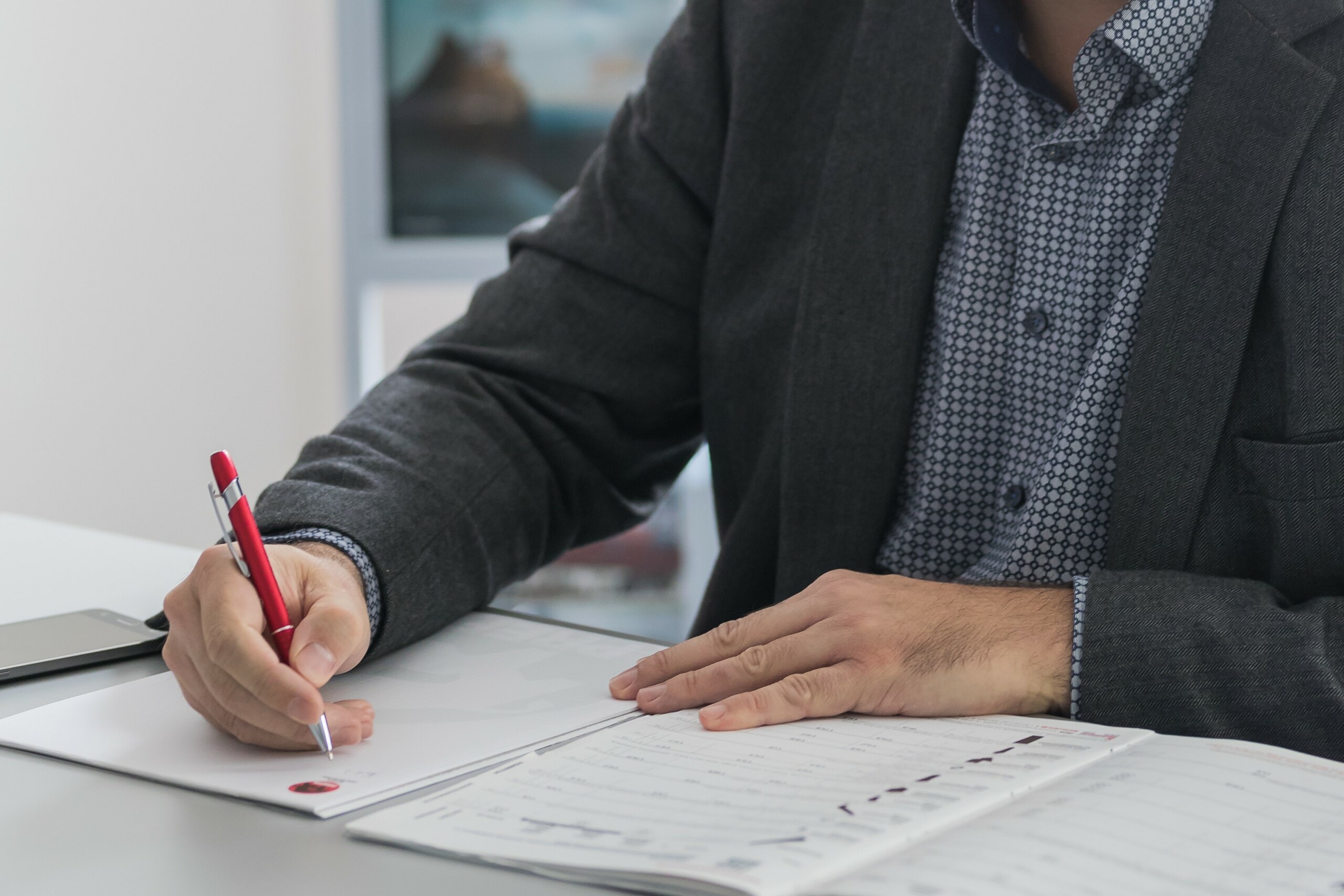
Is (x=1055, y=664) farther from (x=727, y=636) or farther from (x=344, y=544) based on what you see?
(x=344, y=544)

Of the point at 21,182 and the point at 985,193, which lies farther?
the point at 21,182

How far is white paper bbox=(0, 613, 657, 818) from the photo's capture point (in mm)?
654

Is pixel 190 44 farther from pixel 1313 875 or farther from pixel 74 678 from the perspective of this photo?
pixel 1313 875

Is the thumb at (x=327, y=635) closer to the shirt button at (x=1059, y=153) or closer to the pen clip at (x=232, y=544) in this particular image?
the pen clip at (x=232, y=544)

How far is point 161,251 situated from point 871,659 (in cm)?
219

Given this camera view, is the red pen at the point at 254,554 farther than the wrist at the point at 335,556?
No

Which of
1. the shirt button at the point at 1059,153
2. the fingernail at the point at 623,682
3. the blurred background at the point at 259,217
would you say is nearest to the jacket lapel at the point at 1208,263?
the shirt button at the point at 1059,153

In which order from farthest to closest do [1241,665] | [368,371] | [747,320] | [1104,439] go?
[368,371]
[747,320]
[1104,439]
[1241,665]

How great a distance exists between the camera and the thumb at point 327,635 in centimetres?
74

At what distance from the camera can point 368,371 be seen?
304cm

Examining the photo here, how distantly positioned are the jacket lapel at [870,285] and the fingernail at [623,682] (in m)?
0.38

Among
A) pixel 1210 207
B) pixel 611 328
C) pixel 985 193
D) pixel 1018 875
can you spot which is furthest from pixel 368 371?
pixel 1018 875

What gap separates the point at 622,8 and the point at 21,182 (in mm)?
1434

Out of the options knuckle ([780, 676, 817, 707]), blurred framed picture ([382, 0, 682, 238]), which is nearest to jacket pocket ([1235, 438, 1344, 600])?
knuckle ([780, 676, 817, 707])
